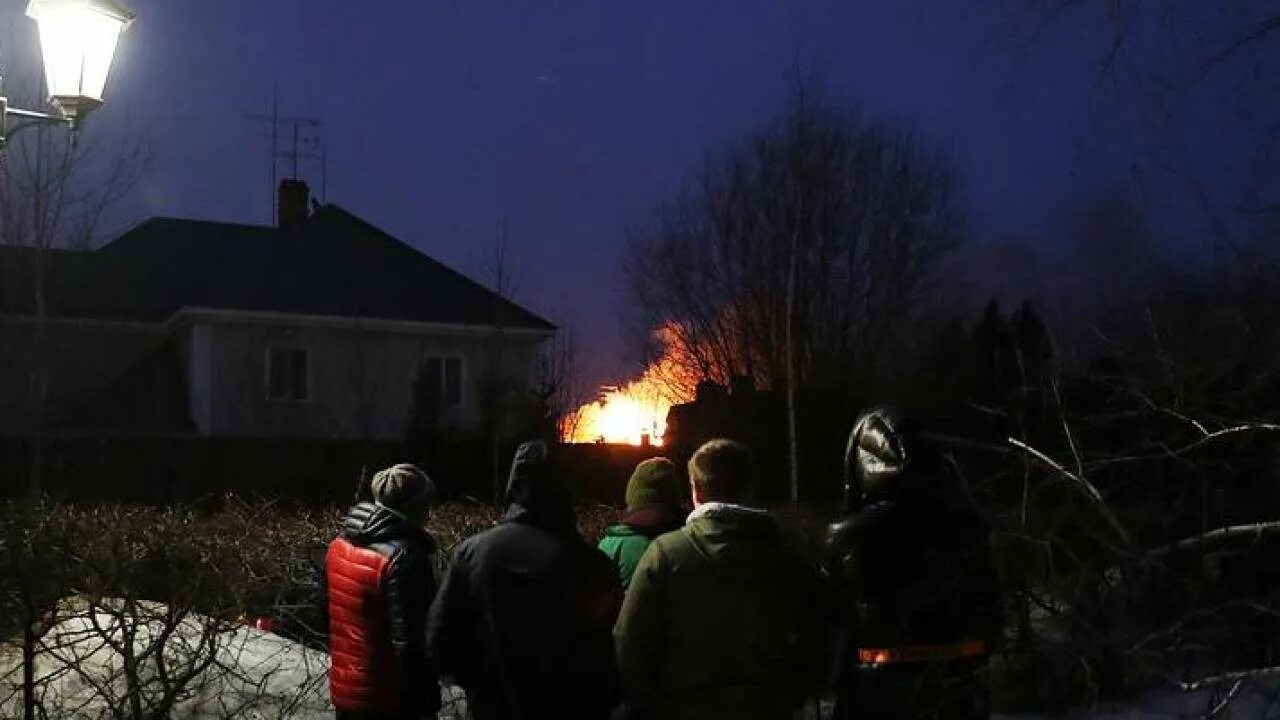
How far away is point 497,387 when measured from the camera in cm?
2605

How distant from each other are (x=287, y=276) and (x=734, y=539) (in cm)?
2629

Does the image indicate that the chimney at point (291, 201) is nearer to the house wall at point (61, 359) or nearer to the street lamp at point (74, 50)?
the house wall at point (61, 359)

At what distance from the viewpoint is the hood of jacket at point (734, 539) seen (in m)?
3.93

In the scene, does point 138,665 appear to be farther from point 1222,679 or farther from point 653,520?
point 1222,679

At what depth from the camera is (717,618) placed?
3.87 m

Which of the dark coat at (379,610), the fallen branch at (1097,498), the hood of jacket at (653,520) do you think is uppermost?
the fallen branch at (1097,498)

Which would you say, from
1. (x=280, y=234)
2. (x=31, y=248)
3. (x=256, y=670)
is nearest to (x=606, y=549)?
(x=256, y=670)

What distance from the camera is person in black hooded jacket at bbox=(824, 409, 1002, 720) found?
423 cm

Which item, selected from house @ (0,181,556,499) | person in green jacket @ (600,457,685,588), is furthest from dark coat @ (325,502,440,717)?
house @ (0,181,556,499)

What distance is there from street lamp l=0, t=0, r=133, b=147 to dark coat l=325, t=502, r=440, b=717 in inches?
90.9

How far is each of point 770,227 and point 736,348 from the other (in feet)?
7.68

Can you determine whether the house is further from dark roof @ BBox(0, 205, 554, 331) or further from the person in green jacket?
the person in green jacket

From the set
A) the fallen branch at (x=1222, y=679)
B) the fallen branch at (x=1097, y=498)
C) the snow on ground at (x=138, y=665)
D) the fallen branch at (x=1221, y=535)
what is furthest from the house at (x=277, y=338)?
the fallen branch at (x=1222, y=679)

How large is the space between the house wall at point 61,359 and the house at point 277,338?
2.0 inches
